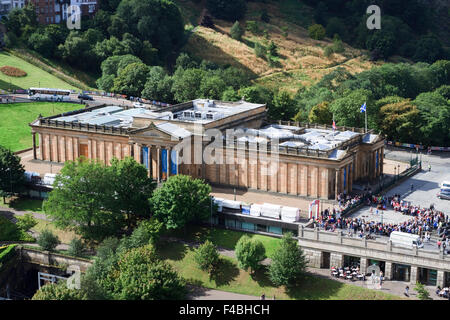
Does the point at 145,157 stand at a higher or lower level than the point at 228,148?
lower

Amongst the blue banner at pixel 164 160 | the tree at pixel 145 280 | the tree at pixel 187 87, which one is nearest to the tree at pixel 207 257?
the tree at pixel 145 280

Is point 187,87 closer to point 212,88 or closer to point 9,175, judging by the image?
point 212,88

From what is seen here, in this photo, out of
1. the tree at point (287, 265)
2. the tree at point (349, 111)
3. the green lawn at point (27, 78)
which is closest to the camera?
the tree at point (287, 265)

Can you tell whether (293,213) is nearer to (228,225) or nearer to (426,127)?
(228,225)

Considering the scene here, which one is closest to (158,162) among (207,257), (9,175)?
(9,175)

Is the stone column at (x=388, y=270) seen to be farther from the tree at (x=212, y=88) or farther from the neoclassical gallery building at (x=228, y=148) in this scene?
the tree at (x=212, y=88)

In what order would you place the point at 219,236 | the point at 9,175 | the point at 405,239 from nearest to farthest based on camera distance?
the point at 405,239 → the point at 219,236 → the point at 9,175
